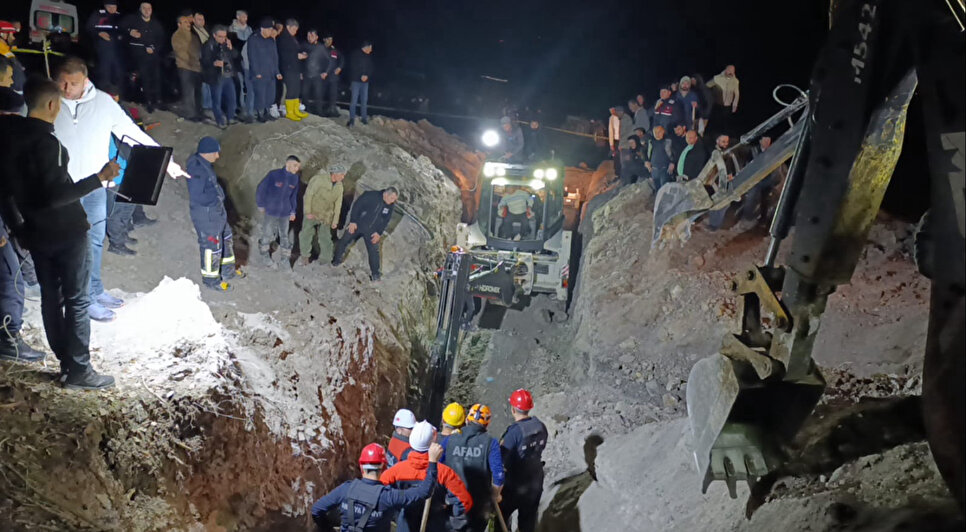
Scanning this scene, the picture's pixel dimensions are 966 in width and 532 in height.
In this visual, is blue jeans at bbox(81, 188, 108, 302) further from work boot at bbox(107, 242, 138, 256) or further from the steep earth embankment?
work boot at bbox(107, 242, 138, 256)

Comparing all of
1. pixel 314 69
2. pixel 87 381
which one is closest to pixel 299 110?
pixel 314 69

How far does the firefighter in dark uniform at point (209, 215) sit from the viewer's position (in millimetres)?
7852

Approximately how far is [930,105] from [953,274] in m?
0.63

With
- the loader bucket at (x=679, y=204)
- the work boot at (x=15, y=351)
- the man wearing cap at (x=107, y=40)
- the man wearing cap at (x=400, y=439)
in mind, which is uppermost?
the man wearing cap at (x=107, y=40)

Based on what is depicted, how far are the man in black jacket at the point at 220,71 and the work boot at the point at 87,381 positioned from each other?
24.6 feet

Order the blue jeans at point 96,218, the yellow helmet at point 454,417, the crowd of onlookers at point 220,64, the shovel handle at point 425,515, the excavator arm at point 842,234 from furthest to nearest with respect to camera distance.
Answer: the crowd of onlookers at point 220,64
the yellow helmet at point 454,417
the blue jeans at point 96,218
the shovel handle at point 425,515
the excavator arm at point 842,234

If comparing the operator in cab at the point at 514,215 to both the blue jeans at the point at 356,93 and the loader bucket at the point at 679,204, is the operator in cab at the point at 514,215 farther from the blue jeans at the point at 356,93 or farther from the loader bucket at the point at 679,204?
the loader bucket at the point at 679,204

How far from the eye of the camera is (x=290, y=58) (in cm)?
1212

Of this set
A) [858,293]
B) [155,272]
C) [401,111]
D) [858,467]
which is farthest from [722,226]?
[401,111]

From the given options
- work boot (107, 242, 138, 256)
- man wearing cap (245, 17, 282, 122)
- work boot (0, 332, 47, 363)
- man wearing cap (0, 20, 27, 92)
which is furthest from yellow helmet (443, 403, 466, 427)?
man wearing cap (245, 17, 282, 122)

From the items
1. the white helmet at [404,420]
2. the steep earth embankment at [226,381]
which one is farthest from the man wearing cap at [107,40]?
the white helmet at [404,420]

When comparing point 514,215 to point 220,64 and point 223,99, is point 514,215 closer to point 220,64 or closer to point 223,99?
point 223,99

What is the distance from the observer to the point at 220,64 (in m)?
11.3

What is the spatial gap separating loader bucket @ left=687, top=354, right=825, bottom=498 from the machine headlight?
12.8m
